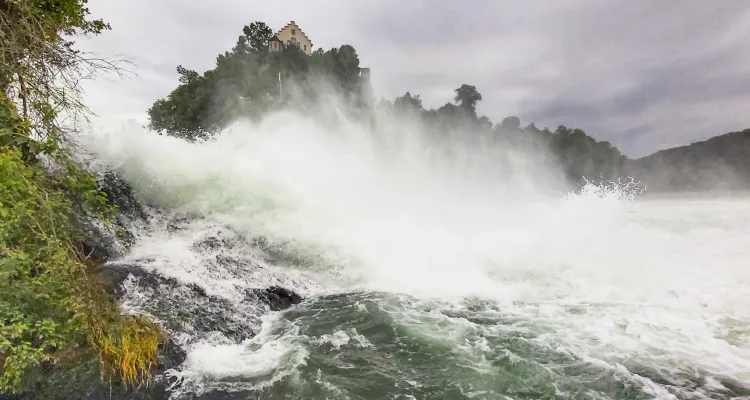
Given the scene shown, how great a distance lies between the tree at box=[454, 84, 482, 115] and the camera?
58.8 meters

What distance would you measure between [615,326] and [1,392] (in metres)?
10.6

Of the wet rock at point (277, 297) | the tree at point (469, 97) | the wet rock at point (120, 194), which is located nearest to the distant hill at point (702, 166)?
the tree at point (469, 97)

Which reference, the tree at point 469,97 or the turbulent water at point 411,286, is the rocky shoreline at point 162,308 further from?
the tree at point 469,97

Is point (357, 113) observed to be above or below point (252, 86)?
below

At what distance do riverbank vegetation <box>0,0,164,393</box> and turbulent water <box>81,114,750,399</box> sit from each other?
1.69m

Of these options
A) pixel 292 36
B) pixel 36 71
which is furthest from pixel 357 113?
pixel 36 71

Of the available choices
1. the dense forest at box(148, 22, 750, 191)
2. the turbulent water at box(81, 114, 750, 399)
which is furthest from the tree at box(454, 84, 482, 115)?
the turbulent water at box(81, 114, 750, 399)

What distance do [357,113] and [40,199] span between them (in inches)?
1513

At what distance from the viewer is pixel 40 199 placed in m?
3.79

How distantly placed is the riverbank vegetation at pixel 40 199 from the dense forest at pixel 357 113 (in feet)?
103

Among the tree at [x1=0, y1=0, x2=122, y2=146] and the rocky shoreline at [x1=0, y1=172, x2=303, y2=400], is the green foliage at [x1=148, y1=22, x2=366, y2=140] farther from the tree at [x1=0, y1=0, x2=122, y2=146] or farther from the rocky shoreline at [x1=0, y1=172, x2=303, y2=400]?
the tree at [x1=0, y1=0, x2=122, y2=146]

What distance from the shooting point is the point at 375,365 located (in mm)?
6352

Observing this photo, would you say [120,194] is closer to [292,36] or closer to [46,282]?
[46,282]

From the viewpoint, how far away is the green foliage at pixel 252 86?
3644cm
